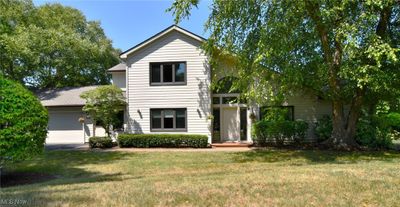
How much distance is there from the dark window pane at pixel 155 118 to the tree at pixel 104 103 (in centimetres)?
203

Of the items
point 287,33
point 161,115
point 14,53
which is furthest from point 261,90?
point 14,53

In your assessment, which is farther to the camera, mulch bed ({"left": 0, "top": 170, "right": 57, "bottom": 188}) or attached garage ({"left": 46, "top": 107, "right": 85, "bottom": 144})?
attached garage ({"left": 46, "top": 107, "right": 85, "bottom": 144})

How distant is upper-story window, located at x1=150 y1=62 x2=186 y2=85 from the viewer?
21.4 m

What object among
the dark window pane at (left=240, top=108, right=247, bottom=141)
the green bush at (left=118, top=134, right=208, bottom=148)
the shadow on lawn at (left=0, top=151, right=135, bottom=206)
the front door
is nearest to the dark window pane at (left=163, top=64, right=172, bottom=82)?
the green bush at (left=118, top=134, right=208, bottom=148)

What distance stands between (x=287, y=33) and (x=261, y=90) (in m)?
2.73

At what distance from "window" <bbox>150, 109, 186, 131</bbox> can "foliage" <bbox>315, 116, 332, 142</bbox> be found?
7585mm

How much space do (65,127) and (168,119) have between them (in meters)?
8.03

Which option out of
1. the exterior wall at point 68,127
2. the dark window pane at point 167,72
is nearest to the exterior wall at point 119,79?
the exterior wall at point 68,127

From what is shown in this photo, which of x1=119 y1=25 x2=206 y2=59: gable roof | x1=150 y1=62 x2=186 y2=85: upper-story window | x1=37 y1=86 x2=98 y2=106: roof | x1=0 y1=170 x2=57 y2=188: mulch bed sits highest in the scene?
x1=119 y1=25 x2=206 y2=59: gable roof

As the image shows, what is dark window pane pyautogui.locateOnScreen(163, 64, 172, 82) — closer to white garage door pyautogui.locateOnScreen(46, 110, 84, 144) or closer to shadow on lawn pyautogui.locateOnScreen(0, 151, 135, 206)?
shadow on lawn pyautogui.locateOnScreen(0, 151, 135, 206)

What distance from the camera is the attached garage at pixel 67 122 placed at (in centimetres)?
2436

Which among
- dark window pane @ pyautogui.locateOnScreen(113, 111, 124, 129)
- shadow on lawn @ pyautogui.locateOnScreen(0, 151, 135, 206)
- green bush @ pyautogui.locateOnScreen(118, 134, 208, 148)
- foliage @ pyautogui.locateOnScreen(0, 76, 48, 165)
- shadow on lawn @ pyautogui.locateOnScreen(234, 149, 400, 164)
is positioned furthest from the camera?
dark window pane @ pyautogui.locateOnScreen(113, 111, 124, 129)

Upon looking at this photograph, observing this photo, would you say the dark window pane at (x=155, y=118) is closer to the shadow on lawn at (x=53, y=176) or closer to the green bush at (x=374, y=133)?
the shadow on lawn at (x=53, y=176)

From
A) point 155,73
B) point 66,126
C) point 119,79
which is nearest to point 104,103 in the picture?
point 155,73
